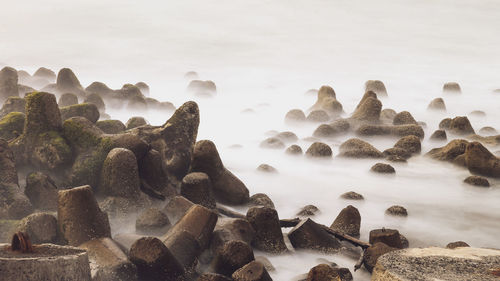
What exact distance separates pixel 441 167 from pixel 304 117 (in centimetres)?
216

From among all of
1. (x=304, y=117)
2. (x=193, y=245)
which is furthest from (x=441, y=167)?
(x=193, y=245)

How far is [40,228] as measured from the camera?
3.49 m

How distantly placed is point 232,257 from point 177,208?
2.27ft

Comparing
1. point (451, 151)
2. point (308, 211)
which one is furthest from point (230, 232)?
point (451, 151)

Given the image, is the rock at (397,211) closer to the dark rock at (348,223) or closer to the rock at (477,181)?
the dark rock at (348,223)

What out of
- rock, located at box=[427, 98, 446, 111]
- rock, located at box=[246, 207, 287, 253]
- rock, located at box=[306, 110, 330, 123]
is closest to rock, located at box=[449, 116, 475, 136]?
rock, located at box=[306, 110, 330, 123]

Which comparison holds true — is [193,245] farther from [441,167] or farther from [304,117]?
[304,117]

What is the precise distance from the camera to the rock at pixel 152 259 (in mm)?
3143

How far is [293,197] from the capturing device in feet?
17.1

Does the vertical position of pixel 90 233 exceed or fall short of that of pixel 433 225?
it exceeds it

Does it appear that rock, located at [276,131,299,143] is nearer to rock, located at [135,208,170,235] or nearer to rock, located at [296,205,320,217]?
rock, located at [296,205,320,217]

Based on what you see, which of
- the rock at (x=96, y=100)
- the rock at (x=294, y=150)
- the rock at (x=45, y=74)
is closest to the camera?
the rock at (x=294, y=150)

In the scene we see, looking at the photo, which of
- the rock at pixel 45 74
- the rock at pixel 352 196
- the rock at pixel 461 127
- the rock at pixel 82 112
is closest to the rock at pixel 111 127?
the rock at pixel 82 112

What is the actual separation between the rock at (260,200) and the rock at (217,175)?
54mm
